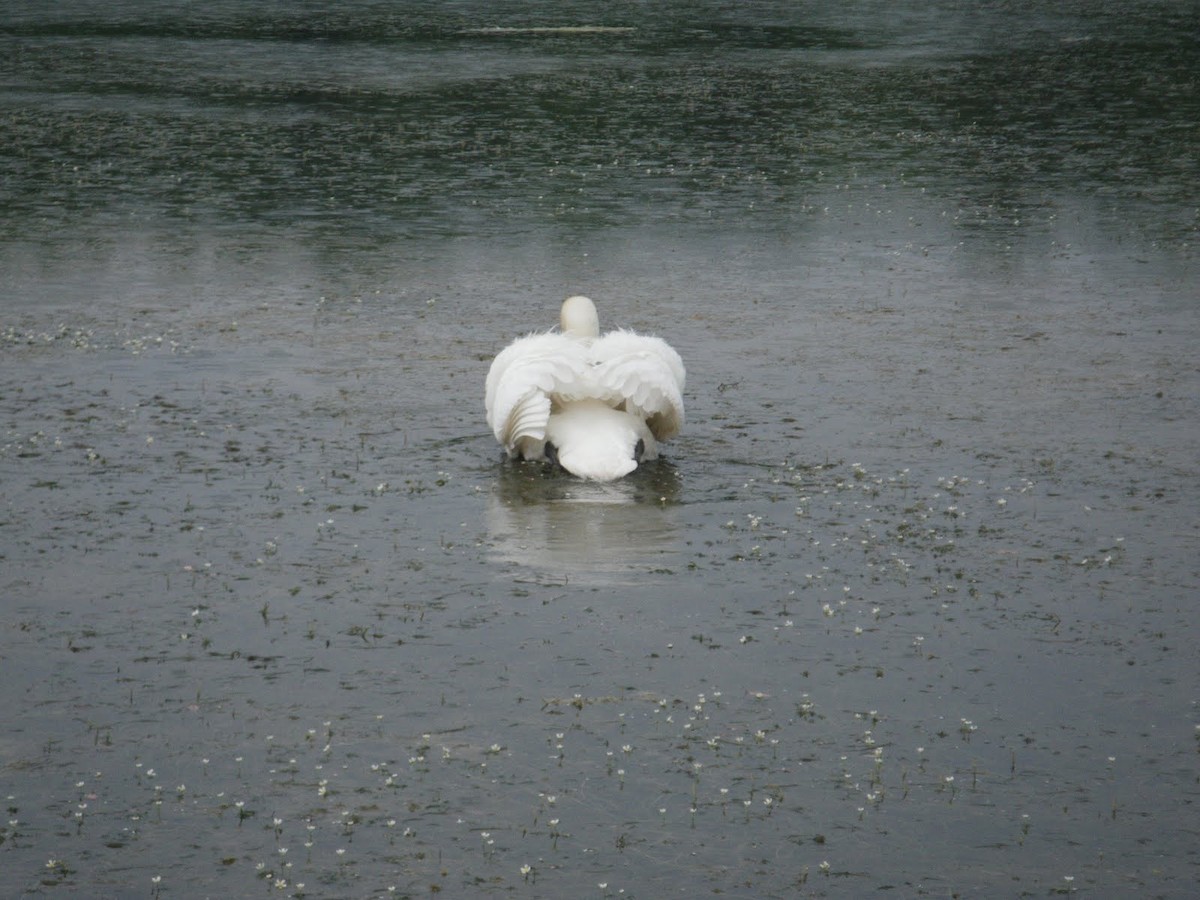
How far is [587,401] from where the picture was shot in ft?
42.6

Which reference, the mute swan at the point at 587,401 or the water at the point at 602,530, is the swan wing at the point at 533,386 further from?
the water at the point at 602,530

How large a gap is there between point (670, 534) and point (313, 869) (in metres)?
4.50

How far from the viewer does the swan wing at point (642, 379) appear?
41.5 feet

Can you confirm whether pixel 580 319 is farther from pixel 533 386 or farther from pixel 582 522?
pixel 582 522

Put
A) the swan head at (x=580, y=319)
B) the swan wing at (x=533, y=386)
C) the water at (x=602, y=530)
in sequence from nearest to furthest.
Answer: the water at (x=602, y=530) → the swan wing at (x=533, y=386) → the swan head at (x=580, y=319)

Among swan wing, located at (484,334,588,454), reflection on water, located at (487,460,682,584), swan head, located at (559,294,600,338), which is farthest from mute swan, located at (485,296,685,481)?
swan head, located at (559,294,600,338)

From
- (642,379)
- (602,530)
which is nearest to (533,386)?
(642,379)

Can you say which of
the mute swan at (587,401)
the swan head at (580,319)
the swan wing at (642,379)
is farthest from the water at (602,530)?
the swan head at (580,319)

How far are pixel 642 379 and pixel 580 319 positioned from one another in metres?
0.96

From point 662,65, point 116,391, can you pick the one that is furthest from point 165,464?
point 662,65

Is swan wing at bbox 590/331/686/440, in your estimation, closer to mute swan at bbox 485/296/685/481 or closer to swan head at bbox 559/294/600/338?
mute swan at bbox 485/296/685/481

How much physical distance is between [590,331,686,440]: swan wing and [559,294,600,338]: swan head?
0.23m

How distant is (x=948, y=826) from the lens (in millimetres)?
8070

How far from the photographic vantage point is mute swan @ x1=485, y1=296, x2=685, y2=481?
12625 mm
